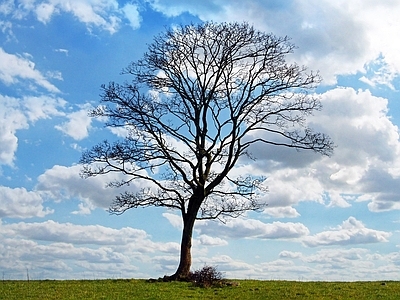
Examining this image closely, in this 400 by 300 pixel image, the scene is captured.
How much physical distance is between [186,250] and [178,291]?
19.8 feet

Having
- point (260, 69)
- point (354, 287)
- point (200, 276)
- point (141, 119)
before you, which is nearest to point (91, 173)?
point (141, 119)

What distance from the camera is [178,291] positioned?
23.0 m

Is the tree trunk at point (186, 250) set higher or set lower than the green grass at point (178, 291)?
higher

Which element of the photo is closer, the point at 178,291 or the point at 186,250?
the point at 178,291

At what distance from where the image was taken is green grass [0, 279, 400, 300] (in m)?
21.6

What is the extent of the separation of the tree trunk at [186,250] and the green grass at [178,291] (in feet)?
6.83

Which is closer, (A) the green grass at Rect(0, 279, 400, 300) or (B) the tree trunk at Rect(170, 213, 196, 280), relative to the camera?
(A) the green grass at Rect(0, 279, 400, 300)

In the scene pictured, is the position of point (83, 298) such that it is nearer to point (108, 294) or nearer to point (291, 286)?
point (108, 294)

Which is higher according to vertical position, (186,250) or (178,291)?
(186,250)

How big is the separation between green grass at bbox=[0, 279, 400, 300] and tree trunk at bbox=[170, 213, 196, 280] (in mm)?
2083

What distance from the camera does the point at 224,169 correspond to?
29578mm

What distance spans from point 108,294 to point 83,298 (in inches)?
50.0

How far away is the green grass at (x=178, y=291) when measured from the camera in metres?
21.6

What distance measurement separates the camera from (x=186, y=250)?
1141 inches
